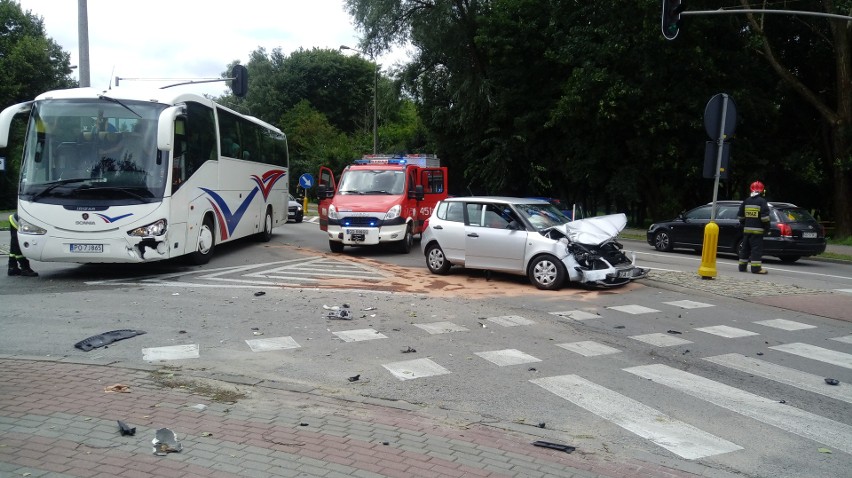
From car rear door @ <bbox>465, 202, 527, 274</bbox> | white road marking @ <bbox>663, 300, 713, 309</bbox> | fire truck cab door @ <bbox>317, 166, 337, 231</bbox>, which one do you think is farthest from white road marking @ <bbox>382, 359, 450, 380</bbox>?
fire truck cab door @ <bbox>317, 166, 337, 231</bbox>

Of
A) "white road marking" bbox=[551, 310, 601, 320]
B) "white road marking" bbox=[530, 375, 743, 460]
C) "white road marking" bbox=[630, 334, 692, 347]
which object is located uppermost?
"white road marking" bbox=[551, 310, 601, 320]

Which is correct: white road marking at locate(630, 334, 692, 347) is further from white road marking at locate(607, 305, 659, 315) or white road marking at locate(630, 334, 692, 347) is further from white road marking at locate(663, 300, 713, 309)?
white road marking at locate(663, 300, 713, 309)

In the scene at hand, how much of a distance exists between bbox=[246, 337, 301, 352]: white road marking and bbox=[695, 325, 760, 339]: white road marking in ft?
17.1

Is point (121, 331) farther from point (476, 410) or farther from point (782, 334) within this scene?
point (782, 334)

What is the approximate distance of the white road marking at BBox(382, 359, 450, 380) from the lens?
643cm

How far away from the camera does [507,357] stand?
7156 millimetres

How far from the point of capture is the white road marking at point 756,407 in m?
5.14

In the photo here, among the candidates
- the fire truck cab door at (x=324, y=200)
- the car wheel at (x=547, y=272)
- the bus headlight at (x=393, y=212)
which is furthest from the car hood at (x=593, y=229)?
the fire truck cab door at (x=324, y=200)

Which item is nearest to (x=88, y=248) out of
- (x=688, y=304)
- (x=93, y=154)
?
(x=93, y=154)

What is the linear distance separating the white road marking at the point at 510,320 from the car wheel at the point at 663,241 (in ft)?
40.8

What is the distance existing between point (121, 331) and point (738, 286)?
10.1 m

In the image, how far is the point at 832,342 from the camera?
8.16 metres

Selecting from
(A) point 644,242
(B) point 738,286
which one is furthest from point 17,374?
(A) point 644,242

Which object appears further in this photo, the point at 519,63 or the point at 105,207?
the point at 519,63
